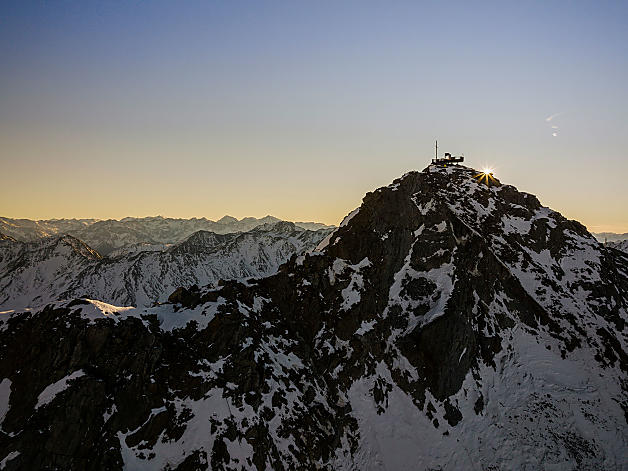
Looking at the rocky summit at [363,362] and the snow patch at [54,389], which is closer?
the snow patch at [54,389]

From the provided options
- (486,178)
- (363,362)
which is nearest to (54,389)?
(363,362)

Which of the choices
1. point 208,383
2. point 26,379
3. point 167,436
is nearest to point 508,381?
point 208,383

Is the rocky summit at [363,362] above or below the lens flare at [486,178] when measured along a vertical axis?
below

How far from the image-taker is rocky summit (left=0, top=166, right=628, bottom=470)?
149ft

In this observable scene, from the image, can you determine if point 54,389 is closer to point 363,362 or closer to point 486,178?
point 363,362

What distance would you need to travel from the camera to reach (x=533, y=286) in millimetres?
67375

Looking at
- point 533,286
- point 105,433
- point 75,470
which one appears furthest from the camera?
point 533,286

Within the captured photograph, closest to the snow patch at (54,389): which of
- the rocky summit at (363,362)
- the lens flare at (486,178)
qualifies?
the rocky summit at (363,362)

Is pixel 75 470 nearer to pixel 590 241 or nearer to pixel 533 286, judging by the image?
pixel 533 286

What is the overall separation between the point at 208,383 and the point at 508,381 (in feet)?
141

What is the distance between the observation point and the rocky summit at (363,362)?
45375 millimetres

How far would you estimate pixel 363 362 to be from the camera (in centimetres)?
6091

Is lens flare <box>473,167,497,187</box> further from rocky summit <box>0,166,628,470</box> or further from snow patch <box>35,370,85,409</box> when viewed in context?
snow patch <box>35,370,85,409</box>

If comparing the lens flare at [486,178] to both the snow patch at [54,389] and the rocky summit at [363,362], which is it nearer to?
the rocky summit at [363,362]
